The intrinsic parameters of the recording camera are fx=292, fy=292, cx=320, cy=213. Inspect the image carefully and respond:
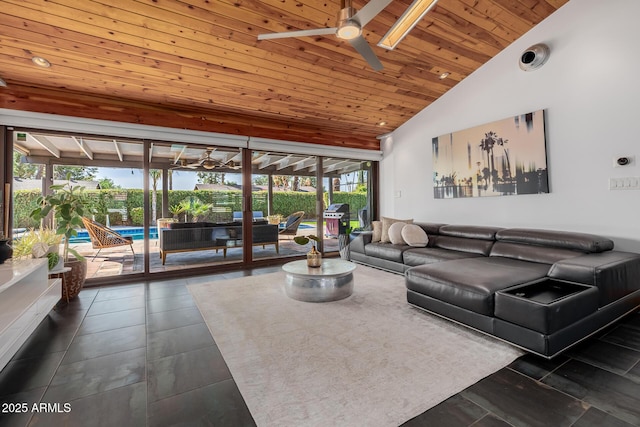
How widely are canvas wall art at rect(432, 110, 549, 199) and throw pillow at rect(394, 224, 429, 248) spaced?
900mm

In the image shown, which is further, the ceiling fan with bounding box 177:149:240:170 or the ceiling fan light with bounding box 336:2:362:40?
the ceiling fan with bounding box 177:149:240:170

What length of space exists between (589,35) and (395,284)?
359cm

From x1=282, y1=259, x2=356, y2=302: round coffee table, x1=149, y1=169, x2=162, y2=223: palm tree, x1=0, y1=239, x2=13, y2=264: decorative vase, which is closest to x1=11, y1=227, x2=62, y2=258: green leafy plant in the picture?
x1=0, y1=239, x2=13, y2=264: decorative vase

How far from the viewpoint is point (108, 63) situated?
3.24 metres

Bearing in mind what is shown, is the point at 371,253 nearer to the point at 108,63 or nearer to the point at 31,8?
the point at 108,63

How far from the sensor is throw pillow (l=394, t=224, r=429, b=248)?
172 inches

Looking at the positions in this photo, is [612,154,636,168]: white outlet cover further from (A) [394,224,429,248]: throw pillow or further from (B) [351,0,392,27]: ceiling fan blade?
(B) [351,0,392,27]: ceiling fan blade

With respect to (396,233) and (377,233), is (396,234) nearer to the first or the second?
(396,233)

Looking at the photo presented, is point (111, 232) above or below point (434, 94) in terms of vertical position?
below

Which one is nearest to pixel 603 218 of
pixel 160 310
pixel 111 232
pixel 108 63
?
pixel 160 310

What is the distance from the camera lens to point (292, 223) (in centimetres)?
589

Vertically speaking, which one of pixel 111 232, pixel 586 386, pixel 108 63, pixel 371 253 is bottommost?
pixel 586 386

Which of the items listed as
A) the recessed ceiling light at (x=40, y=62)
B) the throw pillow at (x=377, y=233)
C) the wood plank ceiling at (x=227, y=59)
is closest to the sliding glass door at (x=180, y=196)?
the wood plank ceiling at (x=227, y=59)

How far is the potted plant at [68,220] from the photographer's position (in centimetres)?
316
